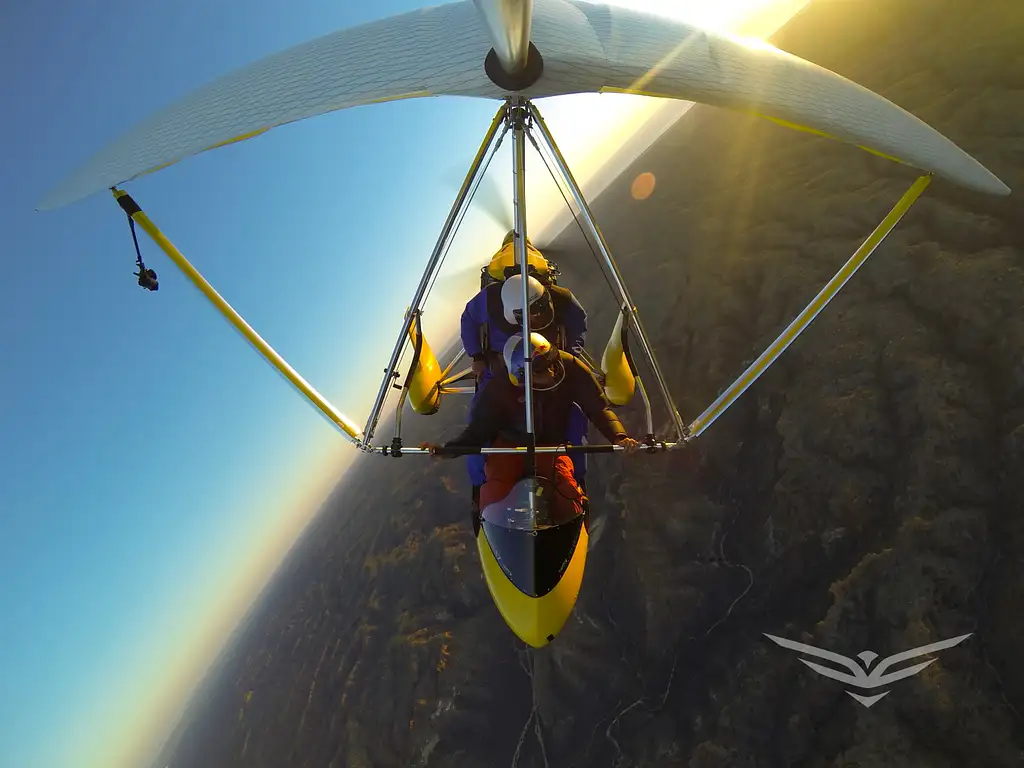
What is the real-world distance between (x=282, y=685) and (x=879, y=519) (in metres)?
61.3

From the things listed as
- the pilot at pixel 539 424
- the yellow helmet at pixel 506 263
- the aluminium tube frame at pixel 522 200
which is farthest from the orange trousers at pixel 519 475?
the yellow helmet at pixel 506 263

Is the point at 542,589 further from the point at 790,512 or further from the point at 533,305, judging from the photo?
the point at 790,512

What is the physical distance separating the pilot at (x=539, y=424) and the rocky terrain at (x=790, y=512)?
6039mm

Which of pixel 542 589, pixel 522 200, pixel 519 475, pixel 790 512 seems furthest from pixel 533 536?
pixel 790 512

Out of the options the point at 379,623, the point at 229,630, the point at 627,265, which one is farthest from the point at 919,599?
the point at 229,630

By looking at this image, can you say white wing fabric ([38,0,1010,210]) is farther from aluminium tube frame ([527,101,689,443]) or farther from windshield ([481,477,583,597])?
windshield ([481,477,583,597])

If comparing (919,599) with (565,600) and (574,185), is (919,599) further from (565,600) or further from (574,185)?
(574,185)

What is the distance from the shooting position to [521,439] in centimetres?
531

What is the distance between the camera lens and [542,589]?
4.73 meters

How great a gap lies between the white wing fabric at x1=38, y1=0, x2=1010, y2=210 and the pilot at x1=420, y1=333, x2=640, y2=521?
2490mm

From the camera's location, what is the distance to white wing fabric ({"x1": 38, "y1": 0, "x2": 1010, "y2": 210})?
348 centimetres

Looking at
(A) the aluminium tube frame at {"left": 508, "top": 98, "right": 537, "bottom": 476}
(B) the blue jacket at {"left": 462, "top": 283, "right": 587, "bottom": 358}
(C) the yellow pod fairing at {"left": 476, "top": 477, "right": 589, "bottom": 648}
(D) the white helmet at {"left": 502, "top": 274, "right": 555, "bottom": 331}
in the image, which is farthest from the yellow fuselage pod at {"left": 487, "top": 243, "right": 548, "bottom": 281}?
Result: (C) the yellow pod fairing at {"left": 476, "top": 477, "right": 589, "bottom": 648}

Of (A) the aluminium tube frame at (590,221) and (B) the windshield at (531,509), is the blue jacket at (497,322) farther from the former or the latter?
(B) the windshield at (531,509)

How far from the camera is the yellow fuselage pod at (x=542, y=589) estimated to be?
187 inches
